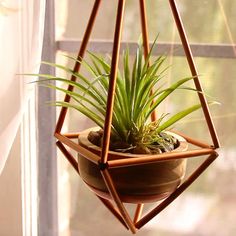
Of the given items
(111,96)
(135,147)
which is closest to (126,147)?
(135,147)

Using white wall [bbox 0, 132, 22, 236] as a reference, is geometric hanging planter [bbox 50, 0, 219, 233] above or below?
above

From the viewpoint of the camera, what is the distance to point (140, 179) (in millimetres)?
758

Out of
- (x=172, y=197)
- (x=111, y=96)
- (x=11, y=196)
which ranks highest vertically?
(x=111, y=96)

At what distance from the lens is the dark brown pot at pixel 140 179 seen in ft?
2.48

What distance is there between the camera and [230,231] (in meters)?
1.37

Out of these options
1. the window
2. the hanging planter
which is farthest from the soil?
the window

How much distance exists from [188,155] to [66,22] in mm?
869

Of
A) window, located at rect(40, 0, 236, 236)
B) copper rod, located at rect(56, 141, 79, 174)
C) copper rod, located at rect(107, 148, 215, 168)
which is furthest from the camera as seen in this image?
window, located at rect(40, 0, 236, 236)

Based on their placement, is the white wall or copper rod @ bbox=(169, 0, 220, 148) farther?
the white wall

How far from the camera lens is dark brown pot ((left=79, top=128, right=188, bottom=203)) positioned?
756 mm

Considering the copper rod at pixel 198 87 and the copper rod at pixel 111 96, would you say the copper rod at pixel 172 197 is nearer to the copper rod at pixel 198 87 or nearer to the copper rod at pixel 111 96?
the copper rod at pixel 198 87

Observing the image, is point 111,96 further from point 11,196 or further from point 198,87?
point 11,196

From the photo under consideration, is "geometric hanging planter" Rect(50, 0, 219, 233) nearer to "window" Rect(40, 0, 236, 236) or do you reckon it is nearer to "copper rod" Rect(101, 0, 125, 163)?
"copper rod" Rect(101, 0, 125, 163)

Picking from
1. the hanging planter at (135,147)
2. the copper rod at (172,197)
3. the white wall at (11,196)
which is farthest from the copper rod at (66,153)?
the white wall at (11,196)
